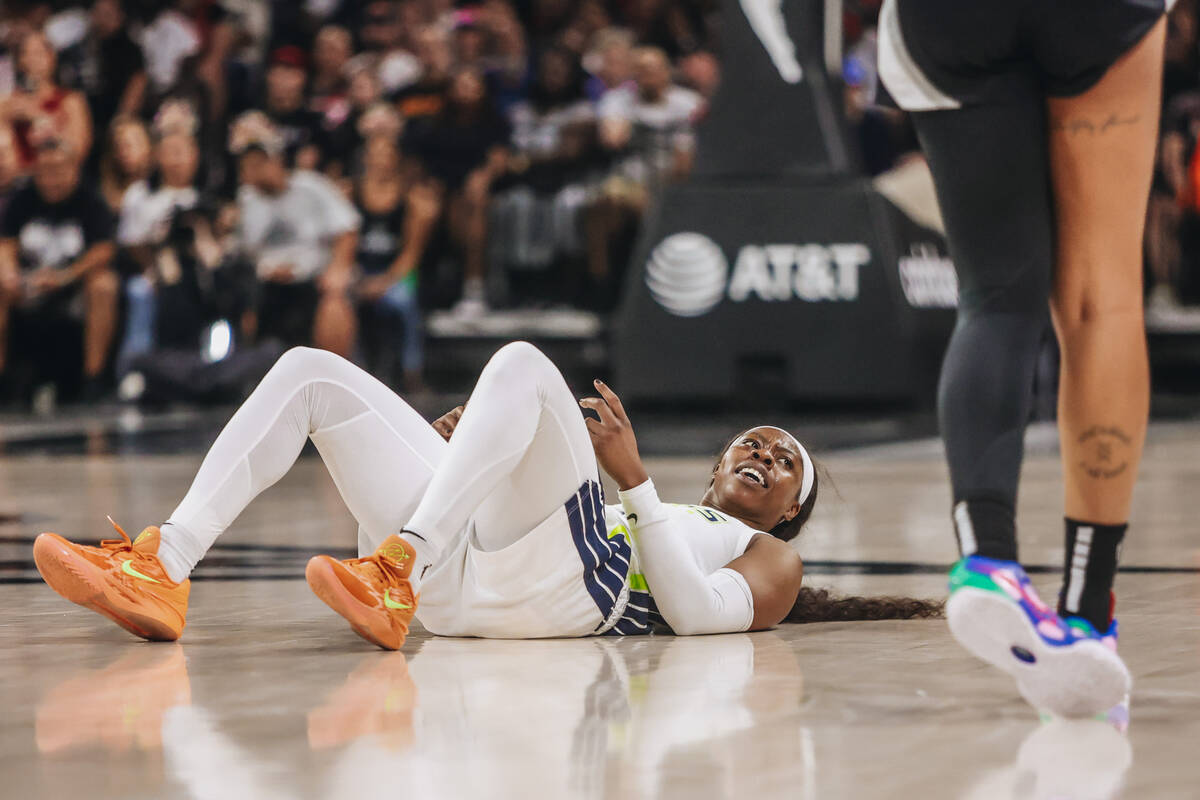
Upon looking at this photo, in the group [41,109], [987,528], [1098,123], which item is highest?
[1098,123]

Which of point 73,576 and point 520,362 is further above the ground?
point 520,362

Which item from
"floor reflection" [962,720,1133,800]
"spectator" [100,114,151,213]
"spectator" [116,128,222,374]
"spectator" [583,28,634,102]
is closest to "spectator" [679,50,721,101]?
"spectator" [583,28,634,102]

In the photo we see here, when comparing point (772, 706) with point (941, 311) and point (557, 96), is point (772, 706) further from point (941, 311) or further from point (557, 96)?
point (557, 96)

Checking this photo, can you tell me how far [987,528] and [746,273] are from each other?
23.0 feet

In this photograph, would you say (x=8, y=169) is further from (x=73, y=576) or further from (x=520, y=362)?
(x=520, y=362)

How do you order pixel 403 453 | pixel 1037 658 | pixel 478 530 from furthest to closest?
pixel 403 453
pixel 478 530
pixel 1037 658

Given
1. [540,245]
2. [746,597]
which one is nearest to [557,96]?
[540,245]

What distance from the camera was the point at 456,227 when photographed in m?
11.0

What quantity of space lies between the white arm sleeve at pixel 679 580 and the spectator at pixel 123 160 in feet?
27.8

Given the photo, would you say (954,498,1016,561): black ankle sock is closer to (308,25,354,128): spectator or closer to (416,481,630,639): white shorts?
(416,481,630,639): white shorts

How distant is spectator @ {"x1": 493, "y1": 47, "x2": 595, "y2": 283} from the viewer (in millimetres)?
10672

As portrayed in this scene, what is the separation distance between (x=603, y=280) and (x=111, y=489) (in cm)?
479

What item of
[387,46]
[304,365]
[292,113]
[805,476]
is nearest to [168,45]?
[292,113]

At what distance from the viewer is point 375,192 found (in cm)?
1109
